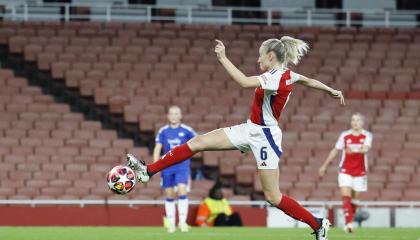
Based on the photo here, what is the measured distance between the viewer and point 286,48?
501 inches

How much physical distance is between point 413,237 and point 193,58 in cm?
1164

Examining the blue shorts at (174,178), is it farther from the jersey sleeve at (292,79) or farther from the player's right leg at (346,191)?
the jersey sleeve at (292,79)

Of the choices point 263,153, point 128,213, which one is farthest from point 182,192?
point 263,153

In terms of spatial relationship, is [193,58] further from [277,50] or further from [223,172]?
[277,50]

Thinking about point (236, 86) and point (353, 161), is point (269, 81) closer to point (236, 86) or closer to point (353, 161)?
point (353, 161)

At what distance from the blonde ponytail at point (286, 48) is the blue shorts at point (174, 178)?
5.76 meters

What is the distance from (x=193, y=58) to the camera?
2700cm

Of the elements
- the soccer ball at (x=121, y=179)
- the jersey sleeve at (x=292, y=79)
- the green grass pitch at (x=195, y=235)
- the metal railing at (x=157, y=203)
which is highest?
the jersey sleeve at (x=292, y=79)

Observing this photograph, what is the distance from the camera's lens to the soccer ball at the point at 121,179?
12.7 m

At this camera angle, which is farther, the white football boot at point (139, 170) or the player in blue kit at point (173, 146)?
the player in blue kit at point (173, 146)

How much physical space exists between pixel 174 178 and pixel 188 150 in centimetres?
564

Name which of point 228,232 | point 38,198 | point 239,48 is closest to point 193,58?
point 239,48

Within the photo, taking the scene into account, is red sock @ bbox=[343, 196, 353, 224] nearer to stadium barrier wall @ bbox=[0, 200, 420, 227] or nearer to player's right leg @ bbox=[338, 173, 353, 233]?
player's right leg @ bbox=[338, 173, 353, 233]

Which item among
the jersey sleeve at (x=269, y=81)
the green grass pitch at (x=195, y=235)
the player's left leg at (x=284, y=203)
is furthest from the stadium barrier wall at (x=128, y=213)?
the jersey sleeve at (x=269, y=81)
